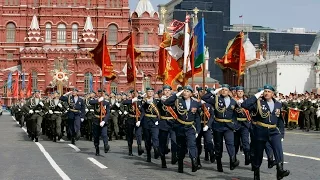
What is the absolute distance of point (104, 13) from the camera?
9625 cm

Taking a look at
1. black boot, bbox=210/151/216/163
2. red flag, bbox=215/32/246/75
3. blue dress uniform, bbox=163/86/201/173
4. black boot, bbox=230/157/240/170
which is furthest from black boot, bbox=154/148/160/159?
red flag, bbox=215/32/246/75

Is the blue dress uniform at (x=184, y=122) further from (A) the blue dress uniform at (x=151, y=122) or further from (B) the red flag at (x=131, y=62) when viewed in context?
(B) the red flag at (x=131, y=62)

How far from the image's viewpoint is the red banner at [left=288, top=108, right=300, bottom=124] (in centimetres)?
3538

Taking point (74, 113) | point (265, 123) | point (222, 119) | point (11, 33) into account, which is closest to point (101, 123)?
point (222, 119)

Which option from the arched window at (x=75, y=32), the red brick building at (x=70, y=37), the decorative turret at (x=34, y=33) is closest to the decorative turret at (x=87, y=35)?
the red brick building at (x=70, y=37)

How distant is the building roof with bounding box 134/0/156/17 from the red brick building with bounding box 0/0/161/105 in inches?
1.0

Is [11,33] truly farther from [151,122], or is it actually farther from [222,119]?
[222,119]

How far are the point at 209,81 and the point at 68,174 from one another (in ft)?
344

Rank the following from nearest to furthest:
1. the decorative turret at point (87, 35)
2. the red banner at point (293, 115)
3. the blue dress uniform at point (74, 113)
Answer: the blue dress uniform at point (74, 113)
the red banner at point (293, 115)
the decorative turret at point (87, 35)

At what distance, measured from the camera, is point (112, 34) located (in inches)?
3782

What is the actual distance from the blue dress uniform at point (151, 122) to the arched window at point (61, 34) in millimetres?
77905

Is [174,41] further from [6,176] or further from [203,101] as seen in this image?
[6,176]

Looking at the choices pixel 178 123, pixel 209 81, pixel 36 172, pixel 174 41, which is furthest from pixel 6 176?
pixel 209 81

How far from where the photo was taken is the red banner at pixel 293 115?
116 ft
